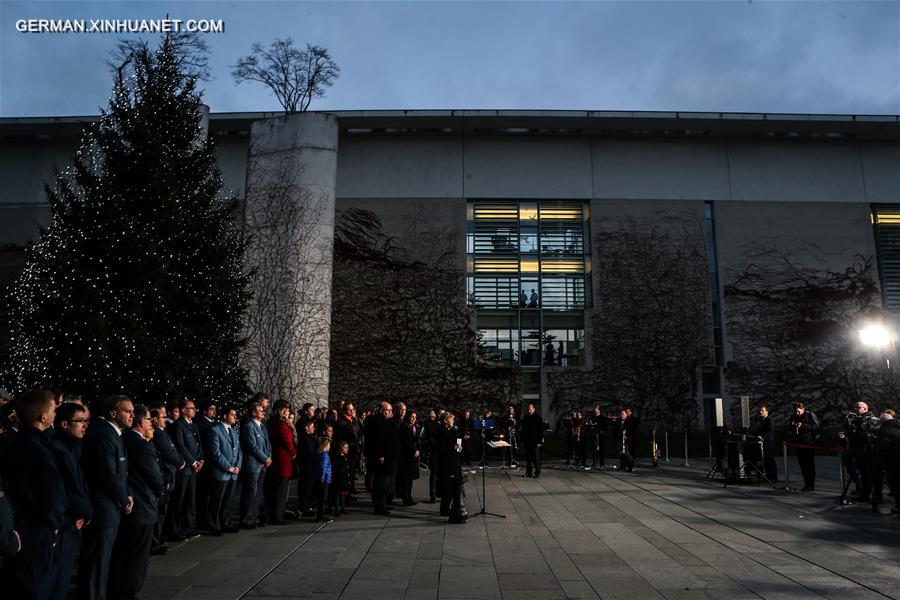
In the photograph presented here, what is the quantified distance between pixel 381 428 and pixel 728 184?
26.0 m

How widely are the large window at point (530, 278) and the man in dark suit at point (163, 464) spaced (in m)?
21.7

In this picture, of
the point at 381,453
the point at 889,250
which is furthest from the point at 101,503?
the point at 889,250

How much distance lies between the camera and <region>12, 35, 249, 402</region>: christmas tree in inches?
510

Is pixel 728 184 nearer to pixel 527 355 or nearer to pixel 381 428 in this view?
pixel 527 355

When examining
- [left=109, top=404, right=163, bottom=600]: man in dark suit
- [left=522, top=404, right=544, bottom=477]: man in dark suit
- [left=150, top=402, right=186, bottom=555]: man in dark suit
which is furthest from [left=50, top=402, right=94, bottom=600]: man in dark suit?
[left=522, top=404, right=544, bottom=477]: man in dark suit

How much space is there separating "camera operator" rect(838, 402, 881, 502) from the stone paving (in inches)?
31.7

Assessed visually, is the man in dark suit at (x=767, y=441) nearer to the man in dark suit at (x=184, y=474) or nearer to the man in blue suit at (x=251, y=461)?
the man in blue suit at (x=251, y=461)

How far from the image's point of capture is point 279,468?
928cm

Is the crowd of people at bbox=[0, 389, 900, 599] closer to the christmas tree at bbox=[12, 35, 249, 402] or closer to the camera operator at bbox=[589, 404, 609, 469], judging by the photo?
the camera operator at bbox=[589, 404, 609, 469]

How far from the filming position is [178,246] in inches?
585

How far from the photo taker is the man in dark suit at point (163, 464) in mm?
7215

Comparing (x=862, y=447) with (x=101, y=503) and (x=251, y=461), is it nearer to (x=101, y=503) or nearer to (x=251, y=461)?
(x=251, y=461)

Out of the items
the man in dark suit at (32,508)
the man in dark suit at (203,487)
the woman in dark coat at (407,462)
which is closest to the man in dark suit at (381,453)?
the woman in dark coat at (407,462)

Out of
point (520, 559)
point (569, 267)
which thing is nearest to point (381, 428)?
point (520, 559)
